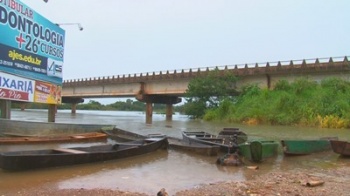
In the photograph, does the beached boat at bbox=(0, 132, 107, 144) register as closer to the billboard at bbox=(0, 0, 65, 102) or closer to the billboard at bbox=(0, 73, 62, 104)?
the billboard at bbox=(0, 73, 62, 104)

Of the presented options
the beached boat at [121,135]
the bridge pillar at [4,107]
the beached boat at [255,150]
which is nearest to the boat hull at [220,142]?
the beached boat at [255,150]

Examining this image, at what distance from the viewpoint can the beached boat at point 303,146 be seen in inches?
551

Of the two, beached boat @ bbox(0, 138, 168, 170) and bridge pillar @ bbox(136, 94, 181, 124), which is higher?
A: bridge pillar @ bbox(136, 94, 181, 124)

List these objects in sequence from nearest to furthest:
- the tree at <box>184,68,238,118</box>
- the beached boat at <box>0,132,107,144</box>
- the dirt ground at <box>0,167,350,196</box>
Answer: the dirt ground at <box>0,167,350,196</box> → the beached boat at <box>0,132,107,144</box> → the tree at <box>184,68,238,118</box>

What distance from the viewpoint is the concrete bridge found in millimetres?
35438

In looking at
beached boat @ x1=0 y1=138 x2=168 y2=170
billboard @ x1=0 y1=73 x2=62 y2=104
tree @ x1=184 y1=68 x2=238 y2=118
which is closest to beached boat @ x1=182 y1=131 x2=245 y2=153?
beached boat @ x1=0 y1=138 x2=168 y2=170

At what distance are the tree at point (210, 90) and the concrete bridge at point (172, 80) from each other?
87 cm

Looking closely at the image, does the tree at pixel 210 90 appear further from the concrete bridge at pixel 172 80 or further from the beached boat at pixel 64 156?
the beached boat at pixel 64 156

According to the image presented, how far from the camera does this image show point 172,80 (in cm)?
4794

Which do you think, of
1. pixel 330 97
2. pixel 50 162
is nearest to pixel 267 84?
pixel 330 97

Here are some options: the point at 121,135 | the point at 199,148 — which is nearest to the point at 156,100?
the point at 121,135

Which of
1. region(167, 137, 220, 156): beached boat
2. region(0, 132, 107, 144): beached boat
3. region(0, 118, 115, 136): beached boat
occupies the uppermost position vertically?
region(0, 118, 115, 136): beached boat

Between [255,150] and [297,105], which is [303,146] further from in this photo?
[297,105]

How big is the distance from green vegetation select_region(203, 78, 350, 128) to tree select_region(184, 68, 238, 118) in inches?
94.4
